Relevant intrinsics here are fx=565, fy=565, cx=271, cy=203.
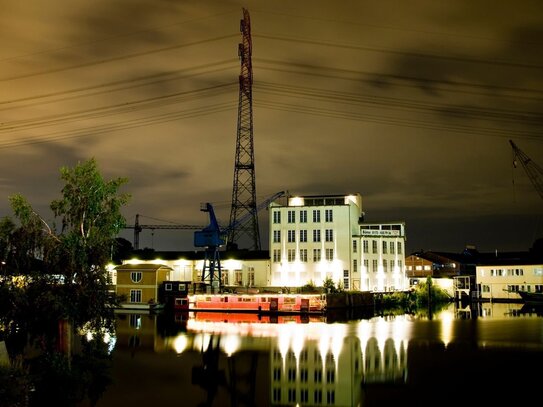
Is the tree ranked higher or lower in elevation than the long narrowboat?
higher

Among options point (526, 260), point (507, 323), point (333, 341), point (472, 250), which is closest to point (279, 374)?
point (333, 341)

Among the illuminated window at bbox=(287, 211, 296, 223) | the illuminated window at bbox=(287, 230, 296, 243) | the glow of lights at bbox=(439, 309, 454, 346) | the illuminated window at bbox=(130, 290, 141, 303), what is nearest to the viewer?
the glow of lights at bbox=(439, 309, 454, 346)

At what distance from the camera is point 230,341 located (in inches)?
1644

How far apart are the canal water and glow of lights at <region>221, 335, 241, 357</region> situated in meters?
0.14

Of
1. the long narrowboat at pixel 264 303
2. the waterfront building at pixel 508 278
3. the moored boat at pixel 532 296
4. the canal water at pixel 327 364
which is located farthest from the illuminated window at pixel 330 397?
the waterfront building at pixel 508 278

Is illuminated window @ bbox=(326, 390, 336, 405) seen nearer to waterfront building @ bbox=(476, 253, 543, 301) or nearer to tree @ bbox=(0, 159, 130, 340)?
tree @ bbox=(0, 159, 130, 340)

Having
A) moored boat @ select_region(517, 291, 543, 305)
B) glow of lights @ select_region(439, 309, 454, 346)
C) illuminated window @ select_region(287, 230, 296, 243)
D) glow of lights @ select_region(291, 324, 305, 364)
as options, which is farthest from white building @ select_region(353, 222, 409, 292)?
glow of lights @ select_region(291, 324, 305, 364)

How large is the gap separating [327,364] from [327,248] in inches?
1829

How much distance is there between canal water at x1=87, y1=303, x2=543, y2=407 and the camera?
24891mm

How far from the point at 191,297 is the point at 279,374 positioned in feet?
137

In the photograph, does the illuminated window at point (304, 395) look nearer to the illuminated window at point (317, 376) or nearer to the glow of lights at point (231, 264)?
the illuminated window at point (317, 376)

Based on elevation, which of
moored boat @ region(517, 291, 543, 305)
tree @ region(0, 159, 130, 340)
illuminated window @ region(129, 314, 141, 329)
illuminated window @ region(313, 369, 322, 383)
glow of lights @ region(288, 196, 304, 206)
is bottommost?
illuminated window @ region(313, 369, 322, 383)

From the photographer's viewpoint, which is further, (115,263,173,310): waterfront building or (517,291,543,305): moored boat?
(517,291,543,305): moored boat

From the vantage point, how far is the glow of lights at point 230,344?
3713cm
